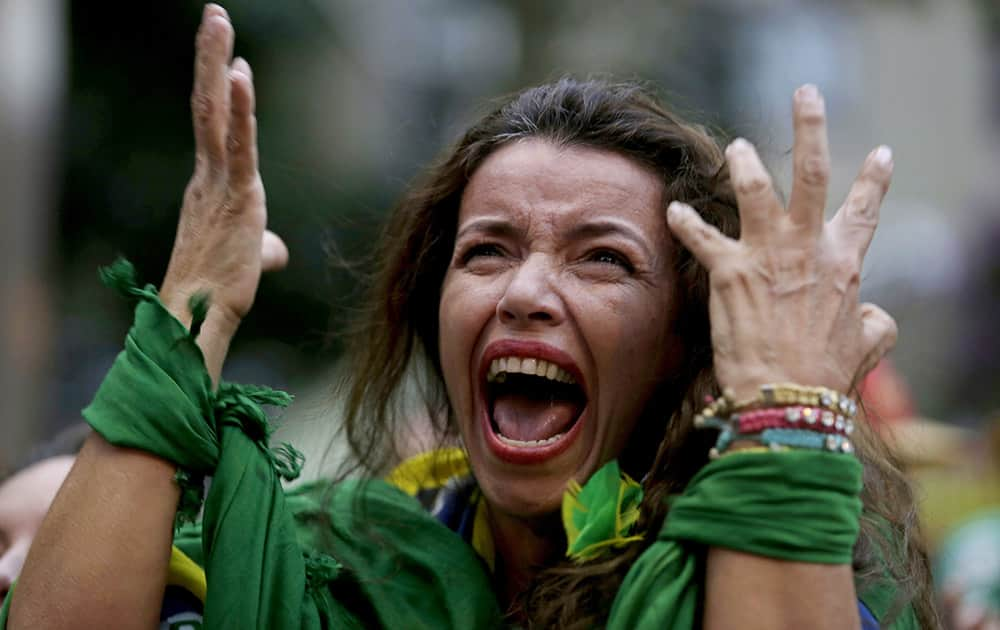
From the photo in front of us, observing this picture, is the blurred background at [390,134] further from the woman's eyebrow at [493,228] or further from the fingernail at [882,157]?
the fingernail at [882,157]

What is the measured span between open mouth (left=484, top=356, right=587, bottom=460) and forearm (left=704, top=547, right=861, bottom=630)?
2.01 feet

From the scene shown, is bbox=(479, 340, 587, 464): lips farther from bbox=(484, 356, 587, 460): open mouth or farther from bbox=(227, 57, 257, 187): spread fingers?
bbox=(227, 57, 257, 187): spread fingers

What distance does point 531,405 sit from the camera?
2.94m

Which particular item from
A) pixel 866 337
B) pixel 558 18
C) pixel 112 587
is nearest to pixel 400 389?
pixel 112 587

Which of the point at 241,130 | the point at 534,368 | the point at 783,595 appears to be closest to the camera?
the point at 783,595

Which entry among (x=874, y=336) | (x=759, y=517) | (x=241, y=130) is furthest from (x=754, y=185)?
(x=241, y=130)

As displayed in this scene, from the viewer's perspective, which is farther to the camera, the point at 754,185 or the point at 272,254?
the point at 272,254

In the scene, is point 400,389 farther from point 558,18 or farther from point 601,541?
point 558,18

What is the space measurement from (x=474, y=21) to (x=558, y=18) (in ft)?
3.62

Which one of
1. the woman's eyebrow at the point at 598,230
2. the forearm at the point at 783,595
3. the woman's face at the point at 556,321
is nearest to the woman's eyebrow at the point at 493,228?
the woman's face at the point at 556,321

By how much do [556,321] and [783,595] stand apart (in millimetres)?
745

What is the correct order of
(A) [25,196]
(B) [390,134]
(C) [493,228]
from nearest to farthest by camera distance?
(C) [493,228] → (A) [25,196] → (B) [390,134]

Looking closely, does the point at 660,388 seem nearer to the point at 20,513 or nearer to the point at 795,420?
the point at 795,420

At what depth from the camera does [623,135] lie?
Result: 2941 millimetres
